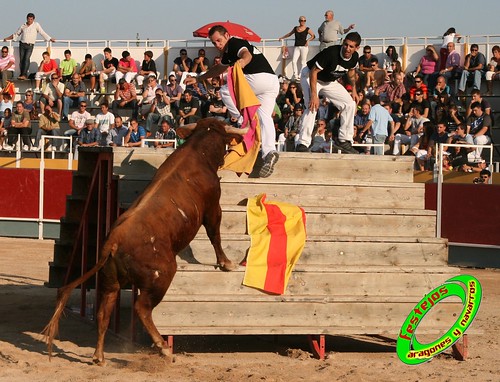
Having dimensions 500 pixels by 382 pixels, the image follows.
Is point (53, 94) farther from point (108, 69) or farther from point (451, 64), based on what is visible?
point (451, 64)

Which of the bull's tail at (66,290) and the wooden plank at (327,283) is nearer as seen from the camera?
the bull's tail at (66,290)

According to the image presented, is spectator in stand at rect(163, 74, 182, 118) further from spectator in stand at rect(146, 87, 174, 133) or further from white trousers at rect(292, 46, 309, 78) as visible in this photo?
white trousers at rect(292, 46, 309, 78)

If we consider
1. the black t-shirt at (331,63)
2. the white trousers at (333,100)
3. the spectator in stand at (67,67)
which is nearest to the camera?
the black t-shirt at (331,63)

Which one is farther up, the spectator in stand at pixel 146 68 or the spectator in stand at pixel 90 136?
the spectator in stand at pixel 146 68

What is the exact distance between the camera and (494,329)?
9828 mm

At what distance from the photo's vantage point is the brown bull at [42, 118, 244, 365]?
288 inches

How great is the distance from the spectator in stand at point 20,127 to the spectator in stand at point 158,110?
9.66 ft

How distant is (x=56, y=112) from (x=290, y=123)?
680cm

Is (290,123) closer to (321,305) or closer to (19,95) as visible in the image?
(19,95)

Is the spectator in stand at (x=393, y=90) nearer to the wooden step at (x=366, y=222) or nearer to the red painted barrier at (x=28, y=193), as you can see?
the red painted barrier at (x=28, y=193)

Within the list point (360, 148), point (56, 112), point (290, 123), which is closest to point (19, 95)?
point (56, 112)

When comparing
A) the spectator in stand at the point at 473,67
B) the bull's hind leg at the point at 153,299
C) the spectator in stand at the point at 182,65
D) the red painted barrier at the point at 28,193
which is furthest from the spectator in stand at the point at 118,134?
the bull's hind leg at the point at 153,299

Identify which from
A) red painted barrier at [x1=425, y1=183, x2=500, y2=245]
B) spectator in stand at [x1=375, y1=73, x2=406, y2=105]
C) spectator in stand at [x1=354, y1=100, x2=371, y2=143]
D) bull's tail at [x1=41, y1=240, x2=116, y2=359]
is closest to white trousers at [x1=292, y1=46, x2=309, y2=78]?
spectator in stand at [x1=375, y1=73, x2=406, y2=105]

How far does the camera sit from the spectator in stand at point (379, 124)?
16.9m
